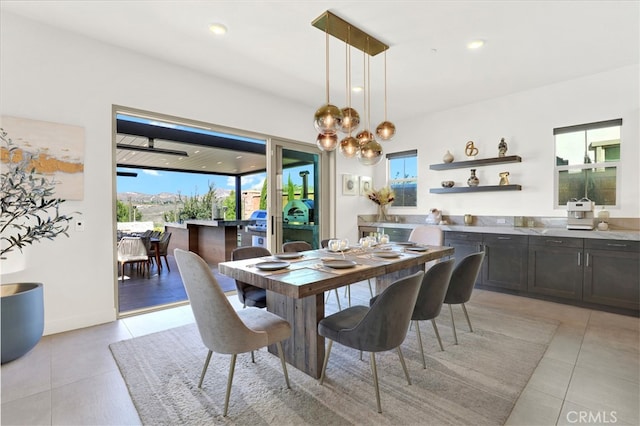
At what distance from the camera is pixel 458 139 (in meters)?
5.19

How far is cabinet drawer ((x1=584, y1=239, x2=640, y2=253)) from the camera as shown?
3336 mm

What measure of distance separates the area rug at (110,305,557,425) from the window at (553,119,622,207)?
235 cm

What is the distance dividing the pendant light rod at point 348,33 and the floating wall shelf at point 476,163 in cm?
254

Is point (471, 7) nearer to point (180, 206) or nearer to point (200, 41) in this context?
point (200, 41)

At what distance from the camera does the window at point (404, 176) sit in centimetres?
588

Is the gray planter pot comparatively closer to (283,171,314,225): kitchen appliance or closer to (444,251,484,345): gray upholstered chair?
(283,171,314,225): kitchen appliance

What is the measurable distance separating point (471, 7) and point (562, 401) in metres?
3.02

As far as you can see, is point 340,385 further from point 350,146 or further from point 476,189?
point 476,189

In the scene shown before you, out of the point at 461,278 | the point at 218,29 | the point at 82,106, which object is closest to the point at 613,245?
the point at 461,278

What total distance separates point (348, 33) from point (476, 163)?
306cm

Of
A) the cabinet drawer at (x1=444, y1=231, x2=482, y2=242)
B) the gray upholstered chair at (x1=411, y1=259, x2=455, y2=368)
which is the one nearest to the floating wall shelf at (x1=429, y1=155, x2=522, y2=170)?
the cabinet drawer at (x1=444, y1=231, x2=482, y2=242)

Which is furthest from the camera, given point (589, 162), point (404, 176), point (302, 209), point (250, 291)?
point (404, 176)

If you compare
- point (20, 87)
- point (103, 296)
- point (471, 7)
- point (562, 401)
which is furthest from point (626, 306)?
point (20, 87)

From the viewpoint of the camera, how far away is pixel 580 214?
3.89 metres
